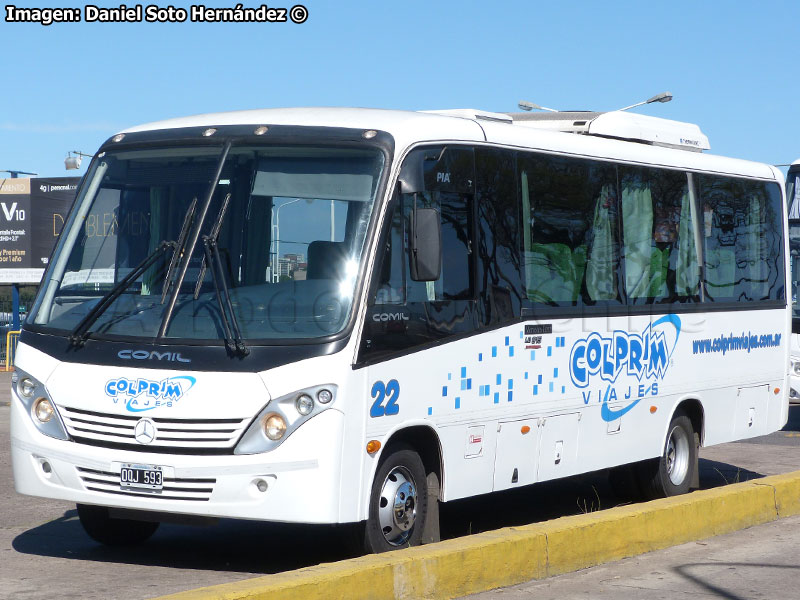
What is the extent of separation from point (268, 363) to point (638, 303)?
452cm

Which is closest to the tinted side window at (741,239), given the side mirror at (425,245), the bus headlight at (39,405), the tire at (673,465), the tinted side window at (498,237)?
the tire at (673,465)

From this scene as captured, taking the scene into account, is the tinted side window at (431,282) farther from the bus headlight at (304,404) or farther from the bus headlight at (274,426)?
the bus headlight at (274,426)

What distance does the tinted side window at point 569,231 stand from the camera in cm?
998

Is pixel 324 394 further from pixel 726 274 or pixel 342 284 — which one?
pixel 726 274

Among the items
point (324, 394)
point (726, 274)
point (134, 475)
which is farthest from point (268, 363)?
point (726, 274)

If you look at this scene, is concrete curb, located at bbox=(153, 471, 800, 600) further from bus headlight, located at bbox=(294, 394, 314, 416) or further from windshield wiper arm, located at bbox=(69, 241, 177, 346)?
windshield wiper arm, located at bbox=(69, 241, 177, 346)

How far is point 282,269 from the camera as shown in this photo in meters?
8.15

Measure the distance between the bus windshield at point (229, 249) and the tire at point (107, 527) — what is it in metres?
1.32

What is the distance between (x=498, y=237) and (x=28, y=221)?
34.0 meters

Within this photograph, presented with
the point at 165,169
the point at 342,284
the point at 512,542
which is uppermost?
the point at 165,169

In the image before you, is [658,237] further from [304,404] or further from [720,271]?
[304,404]

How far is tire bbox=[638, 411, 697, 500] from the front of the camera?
11.9m

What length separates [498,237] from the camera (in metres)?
9.53

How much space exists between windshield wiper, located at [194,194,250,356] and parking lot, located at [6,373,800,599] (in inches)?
54.7
